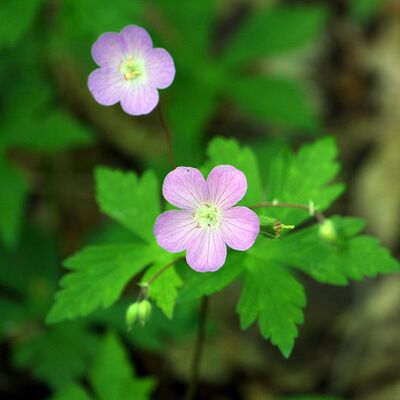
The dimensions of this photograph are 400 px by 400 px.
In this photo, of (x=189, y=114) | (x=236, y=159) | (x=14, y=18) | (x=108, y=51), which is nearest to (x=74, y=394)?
(x=236, y=159)

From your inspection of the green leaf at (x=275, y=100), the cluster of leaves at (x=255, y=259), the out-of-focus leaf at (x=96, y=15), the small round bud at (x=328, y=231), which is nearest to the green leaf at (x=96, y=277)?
the cluster of leaves at (x=255, y=259)

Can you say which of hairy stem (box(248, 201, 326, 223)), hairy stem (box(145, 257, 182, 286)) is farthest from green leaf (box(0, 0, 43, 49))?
hairy stem (box(248, 201, 326, 223))

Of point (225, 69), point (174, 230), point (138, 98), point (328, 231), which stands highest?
point (225, 69)

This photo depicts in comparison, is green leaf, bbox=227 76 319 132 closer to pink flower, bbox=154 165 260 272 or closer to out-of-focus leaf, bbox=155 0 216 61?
out-of-focus leaf, bbox=155 0 216 61

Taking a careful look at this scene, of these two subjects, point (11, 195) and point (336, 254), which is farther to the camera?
point (11, 195)

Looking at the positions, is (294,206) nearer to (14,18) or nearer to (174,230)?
(174,230)

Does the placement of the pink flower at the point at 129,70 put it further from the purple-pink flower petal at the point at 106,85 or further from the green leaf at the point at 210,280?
the green leaf at the point at 210,280

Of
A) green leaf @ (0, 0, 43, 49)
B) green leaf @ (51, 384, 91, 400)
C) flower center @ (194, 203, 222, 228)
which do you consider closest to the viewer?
flower center @ (194, 203, 222, 228)
